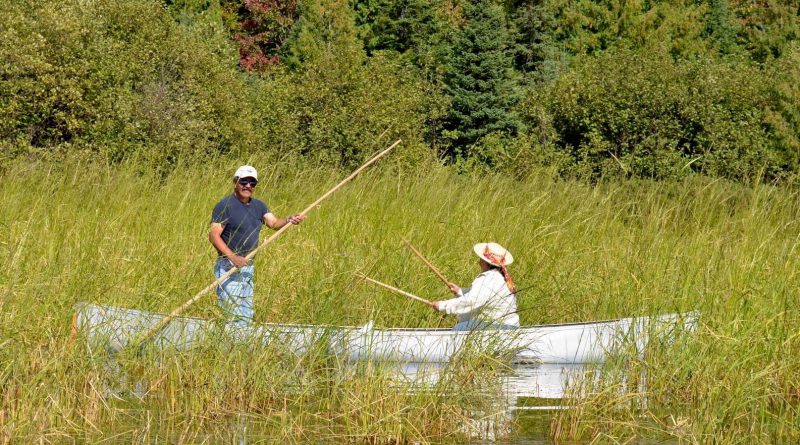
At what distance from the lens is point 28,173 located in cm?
1416

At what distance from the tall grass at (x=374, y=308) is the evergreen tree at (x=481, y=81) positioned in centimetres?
2627

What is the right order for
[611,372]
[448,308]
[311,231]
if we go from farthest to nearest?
[311,231] < [448,308] < [611,372]

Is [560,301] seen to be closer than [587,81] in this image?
Yes

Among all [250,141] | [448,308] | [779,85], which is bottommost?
[448,308]

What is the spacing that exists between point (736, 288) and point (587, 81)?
1131 inches

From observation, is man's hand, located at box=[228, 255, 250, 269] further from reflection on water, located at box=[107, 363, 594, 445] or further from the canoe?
reflection on water, located at box=[107, 363, 594, 445]

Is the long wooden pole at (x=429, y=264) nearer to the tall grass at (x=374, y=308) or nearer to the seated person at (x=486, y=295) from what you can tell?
the tall grass at (x=374, y=308)

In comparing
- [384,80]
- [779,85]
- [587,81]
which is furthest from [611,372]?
[587,81]

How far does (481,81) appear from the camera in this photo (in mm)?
38562

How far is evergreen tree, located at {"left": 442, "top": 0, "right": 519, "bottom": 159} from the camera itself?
38.5 m

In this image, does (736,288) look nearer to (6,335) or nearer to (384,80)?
(6,335)

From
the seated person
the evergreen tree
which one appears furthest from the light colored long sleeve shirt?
the evergreen tree

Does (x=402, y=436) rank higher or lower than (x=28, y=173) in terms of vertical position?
lower

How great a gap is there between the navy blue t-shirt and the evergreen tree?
29.4 m
